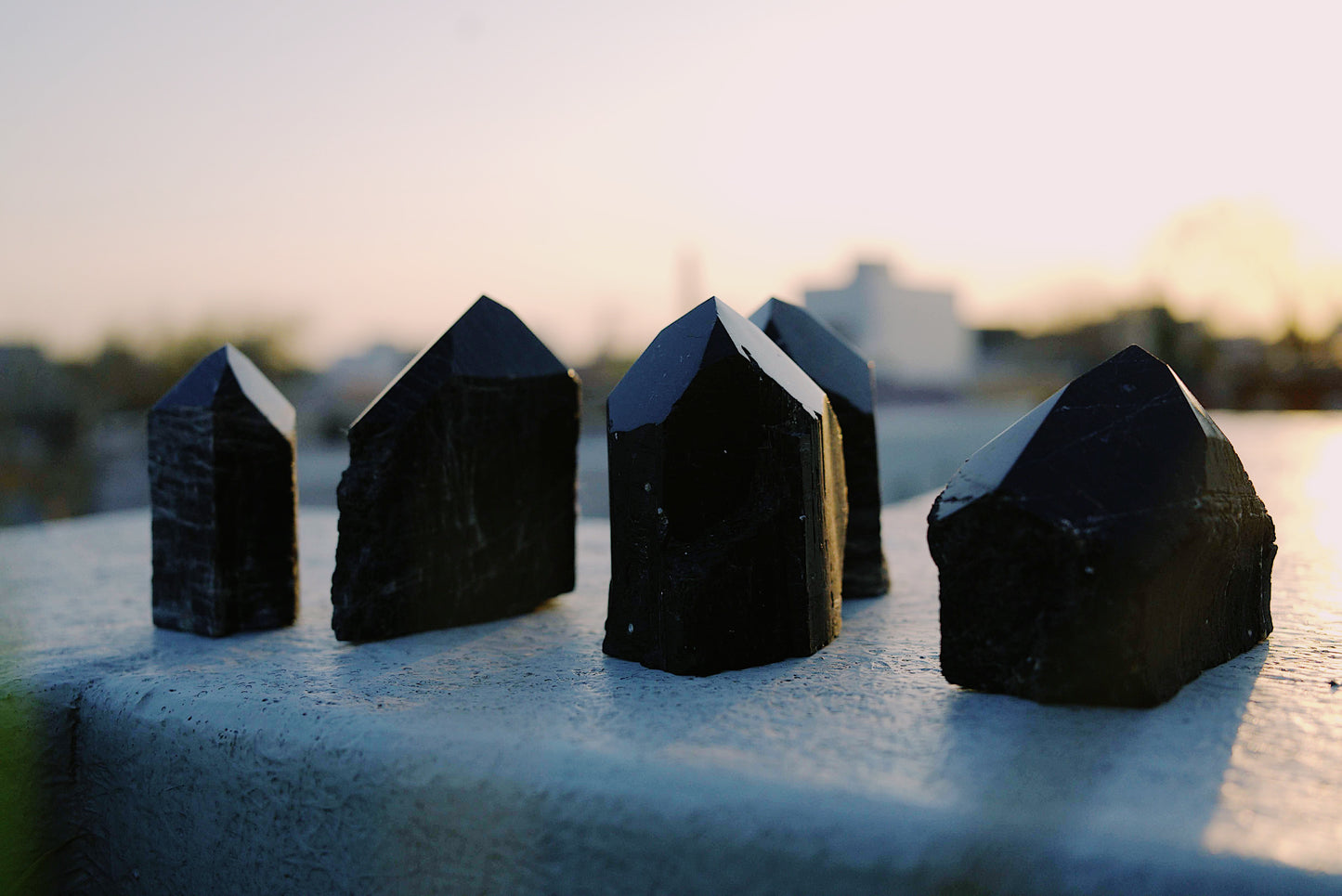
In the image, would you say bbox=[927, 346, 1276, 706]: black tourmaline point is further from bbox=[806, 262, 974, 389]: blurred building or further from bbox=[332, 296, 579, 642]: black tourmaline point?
bbox=[806, 262, 974, 389]: blurred building

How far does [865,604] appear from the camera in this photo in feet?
12.3

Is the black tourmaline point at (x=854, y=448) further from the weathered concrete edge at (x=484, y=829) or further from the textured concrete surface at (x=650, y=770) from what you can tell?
the weathered concrete edge at (x=484, y=829)

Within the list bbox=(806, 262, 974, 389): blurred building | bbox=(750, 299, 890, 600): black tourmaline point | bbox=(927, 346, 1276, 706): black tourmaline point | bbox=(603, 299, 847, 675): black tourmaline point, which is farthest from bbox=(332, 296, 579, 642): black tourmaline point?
bbox=(806, 262, 974, 389): blurred building

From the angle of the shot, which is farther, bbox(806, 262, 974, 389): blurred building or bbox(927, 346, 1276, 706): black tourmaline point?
bbox(806, 262, 974, 389): blurred building

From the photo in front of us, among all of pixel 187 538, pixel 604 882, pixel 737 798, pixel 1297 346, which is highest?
pixel 1297 346

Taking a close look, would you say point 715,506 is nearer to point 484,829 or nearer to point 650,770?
point 650,770

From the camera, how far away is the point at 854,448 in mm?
3840

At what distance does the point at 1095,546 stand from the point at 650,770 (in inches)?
46.7

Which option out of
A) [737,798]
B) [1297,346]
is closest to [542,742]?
[737,798]

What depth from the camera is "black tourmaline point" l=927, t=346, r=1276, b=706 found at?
7.52 feet

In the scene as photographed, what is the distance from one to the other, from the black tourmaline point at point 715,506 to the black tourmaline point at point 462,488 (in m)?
0.74

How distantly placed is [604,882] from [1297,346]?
2572 cm

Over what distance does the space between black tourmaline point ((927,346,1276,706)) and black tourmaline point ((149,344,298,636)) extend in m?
2.44

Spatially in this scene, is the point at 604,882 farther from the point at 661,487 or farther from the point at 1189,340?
the point at 1189,340
